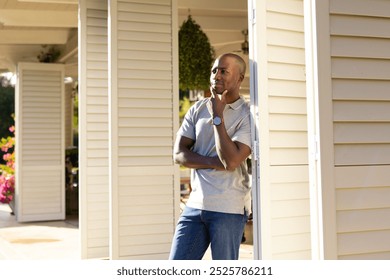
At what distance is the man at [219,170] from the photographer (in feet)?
7.45

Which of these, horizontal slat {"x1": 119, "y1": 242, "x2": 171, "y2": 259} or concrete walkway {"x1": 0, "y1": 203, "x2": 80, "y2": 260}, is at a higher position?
horizontal slat {"x1": 119, "y1": 242, "x2": 171, "y2": 259}

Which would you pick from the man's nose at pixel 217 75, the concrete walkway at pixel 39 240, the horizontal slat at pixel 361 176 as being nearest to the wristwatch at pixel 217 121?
the man's nose at pixel 217 75

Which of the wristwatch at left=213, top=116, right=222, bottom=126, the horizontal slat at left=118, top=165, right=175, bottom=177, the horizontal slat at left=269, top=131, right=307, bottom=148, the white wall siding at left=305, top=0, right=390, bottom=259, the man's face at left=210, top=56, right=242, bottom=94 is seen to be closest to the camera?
the white wall siding at left=305, top=0, right=390, bottom=259

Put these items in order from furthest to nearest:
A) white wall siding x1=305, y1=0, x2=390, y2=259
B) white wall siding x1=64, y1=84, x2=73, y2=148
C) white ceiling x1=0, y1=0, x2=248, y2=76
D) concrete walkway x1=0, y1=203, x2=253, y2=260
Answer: white wall siding x1=64, y1=84, x2=73, y2=148 < white ceiling x1=0, y1=0, x2=248, y2=76 < concrete walkway x1=0, y1=203, x2=253, y2=260 < white wall siding x1=305, y1=0, x2=390, y2=259

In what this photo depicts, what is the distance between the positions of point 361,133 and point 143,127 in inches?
99.1

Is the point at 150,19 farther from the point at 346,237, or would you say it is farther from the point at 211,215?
the point at 346,237

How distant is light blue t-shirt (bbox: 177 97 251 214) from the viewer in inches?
90.1

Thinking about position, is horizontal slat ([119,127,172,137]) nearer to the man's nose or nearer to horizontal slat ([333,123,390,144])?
the man's nose

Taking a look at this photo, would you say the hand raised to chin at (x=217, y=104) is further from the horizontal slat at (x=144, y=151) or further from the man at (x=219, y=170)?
the horizontal slat at (x=144, y=151)

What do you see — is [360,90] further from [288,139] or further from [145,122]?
[145,122]

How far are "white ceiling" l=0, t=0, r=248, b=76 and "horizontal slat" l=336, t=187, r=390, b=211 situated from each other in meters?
4.33

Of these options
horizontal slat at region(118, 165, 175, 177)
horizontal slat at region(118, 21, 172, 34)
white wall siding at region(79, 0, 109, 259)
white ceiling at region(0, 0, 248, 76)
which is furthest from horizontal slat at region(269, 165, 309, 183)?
white ceiling at region(0, 0, 248, 76)

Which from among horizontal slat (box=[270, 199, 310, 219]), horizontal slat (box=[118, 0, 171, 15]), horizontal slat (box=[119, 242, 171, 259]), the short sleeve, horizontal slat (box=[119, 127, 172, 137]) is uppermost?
horizontal slat (box=[118, 0, 171, 15])

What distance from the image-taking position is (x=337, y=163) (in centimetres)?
198
